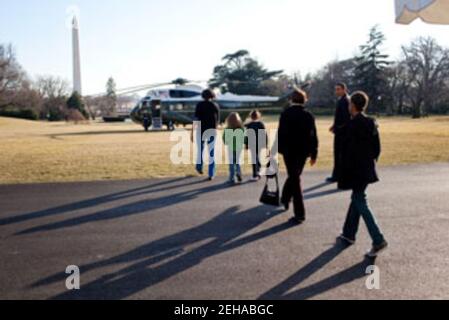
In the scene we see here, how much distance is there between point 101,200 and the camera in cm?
797

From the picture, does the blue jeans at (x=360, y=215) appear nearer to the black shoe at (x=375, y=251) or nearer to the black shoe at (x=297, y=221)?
the black shoe at (x=375, y=251)

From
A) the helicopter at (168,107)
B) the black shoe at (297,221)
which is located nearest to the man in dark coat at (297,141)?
the black shoe at (297,221)

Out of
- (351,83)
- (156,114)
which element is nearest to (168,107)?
(156,114)

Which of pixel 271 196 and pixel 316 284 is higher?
pixel 271 196

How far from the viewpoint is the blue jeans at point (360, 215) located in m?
4.76

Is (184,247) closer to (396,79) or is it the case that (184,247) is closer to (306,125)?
(306,125)

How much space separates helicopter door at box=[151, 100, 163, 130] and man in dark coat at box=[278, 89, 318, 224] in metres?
30.9

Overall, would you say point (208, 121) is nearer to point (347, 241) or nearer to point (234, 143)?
point (234, 143)

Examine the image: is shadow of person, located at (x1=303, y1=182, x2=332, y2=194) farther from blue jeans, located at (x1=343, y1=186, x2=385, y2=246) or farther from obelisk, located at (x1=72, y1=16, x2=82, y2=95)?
obelisk, located at (x1=72, y1=16, x2=82, y2=95)

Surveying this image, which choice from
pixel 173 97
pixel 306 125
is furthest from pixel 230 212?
pixel 173 97

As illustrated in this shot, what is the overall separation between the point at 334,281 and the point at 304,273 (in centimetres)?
32

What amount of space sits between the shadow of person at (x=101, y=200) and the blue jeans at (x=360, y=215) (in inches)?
176

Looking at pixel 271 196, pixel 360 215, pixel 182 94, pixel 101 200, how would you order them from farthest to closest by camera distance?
pixel 182 94
pixel 101 200
pixel 271 196
pixel 360 215
